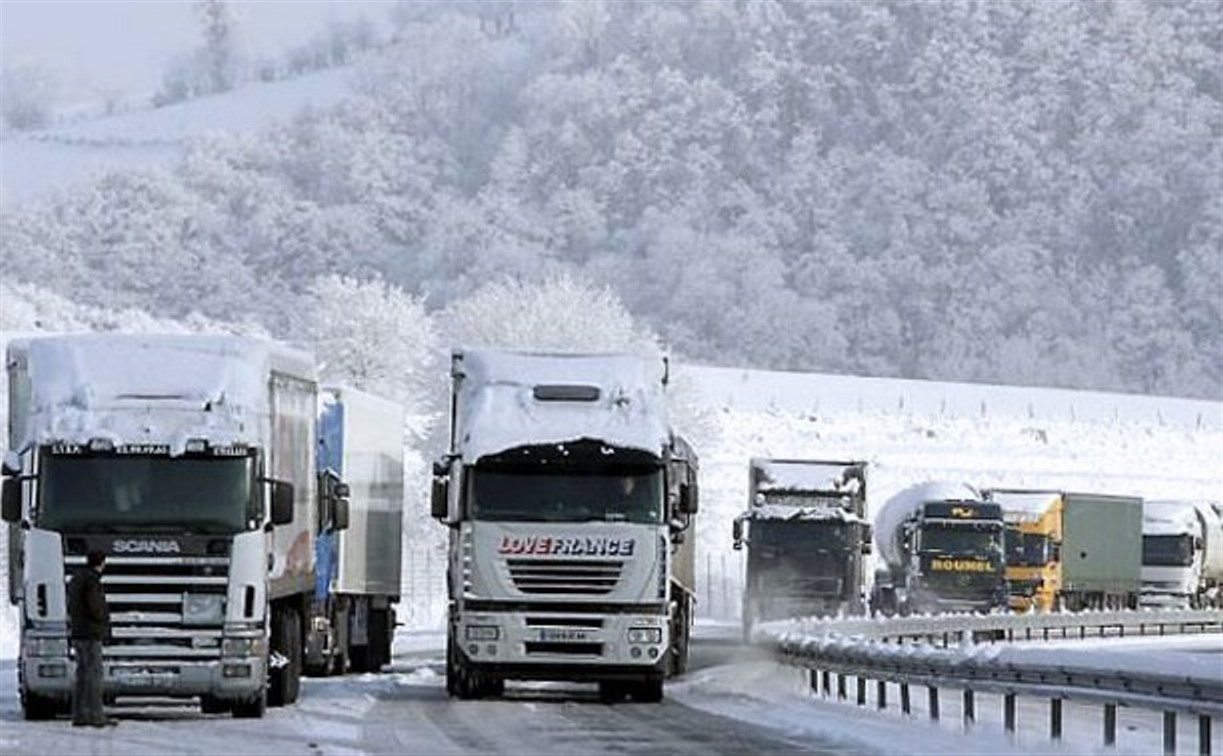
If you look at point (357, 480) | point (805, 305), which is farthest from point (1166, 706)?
point (805, 305)

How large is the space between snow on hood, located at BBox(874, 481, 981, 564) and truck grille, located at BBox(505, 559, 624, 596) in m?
36.7

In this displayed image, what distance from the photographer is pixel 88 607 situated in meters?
29.2

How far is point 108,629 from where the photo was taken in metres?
29.5

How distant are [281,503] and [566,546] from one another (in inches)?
204

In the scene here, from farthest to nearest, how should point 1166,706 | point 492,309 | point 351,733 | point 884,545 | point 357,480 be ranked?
point 492,309, point 884,545, point 357,480, point 351,733, point 1166,706

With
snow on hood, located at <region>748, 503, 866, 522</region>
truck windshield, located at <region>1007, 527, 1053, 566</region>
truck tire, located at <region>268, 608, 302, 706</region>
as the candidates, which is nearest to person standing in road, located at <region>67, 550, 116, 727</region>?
truck tire, located at <region>268, 608, 302, 706</region>

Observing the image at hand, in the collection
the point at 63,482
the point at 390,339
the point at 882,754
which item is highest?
the point at 390,339

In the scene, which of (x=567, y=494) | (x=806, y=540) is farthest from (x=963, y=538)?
(x=567, y=494)

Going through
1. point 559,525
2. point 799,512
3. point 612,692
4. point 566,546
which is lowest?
point 612,692

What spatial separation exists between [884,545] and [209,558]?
4808cm

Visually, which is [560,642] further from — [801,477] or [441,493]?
[801,477]

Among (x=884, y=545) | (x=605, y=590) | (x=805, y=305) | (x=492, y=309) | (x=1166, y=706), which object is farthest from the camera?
(x=805, y=305)

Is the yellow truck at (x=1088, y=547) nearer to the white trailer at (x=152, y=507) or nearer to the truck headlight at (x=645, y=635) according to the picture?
the truck headlight at (x=645, y=635)

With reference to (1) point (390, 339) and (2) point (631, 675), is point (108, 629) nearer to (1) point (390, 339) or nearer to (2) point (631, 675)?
(2) point (631, 675)
